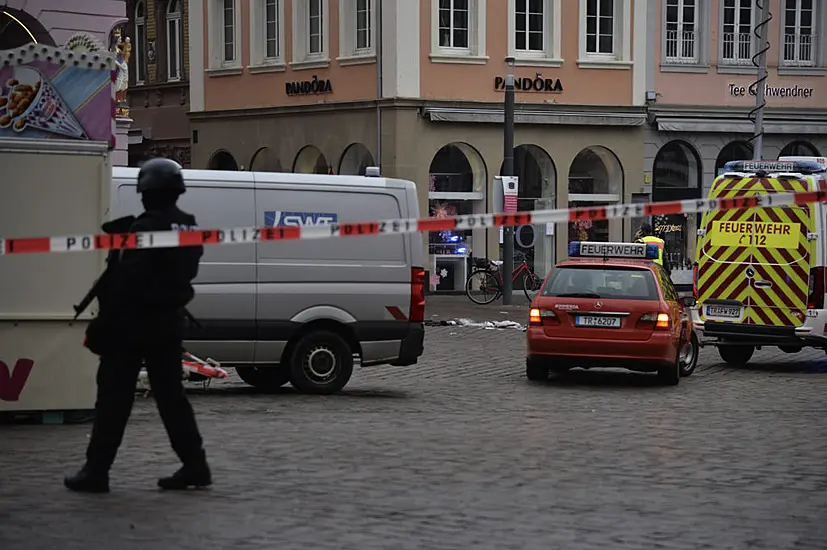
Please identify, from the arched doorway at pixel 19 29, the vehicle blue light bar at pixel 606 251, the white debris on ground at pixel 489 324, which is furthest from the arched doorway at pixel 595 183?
the vehicle blue light bar at pixel 606 251

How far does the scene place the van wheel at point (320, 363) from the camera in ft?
50.2

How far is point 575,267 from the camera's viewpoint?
1823 cm

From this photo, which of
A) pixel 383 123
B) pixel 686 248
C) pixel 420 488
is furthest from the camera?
pixel 686 248

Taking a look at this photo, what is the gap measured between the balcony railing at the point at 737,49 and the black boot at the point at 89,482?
36069mm

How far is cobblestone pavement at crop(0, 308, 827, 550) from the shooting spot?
25.4 ft

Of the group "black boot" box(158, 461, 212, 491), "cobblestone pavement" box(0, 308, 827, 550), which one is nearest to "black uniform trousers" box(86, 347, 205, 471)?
"black boot" box(158, 461, 212, 491)

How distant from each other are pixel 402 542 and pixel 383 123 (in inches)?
1267

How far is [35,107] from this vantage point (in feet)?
39.3

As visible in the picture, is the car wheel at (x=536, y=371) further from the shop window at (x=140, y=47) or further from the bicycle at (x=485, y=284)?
the shop window at (x=140, y=47)

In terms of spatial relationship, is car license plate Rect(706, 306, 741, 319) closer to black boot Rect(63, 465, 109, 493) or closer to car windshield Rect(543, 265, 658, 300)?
car windshield Rect(543, 265, 658, 300)

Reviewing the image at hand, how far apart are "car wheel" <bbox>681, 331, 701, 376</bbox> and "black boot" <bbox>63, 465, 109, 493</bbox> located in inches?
448

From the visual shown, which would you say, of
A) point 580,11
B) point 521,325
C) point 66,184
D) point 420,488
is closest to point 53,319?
point 66,184

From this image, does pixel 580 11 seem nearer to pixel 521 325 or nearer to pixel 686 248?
pixel 686 248

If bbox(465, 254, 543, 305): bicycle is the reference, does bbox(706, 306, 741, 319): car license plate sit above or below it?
above
